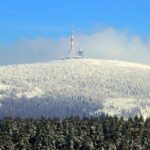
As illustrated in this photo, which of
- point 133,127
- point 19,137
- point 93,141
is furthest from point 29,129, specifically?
point 133,127

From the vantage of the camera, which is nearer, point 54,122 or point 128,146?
point 128,146

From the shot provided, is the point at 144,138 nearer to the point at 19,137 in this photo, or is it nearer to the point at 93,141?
the point at 93,141

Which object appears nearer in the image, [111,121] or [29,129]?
[29,129]

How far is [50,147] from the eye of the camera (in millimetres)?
137375

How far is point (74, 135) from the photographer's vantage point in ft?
464

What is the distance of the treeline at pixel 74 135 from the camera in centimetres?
13688

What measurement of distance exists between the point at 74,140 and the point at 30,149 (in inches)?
406

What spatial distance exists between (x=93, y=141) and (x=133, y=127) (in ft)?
35.8

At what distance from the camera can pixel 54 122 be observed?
495ft

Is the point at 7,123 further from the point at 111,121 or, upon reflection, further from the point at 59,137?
the point at 111,121

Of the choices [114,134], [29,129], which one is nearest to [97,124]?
[114,134]

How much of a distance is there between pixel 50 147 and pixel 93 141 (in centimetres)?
1001

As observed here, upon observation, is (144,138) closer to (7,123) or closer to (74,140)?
(74,140)

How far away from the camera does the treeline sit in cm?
13688
